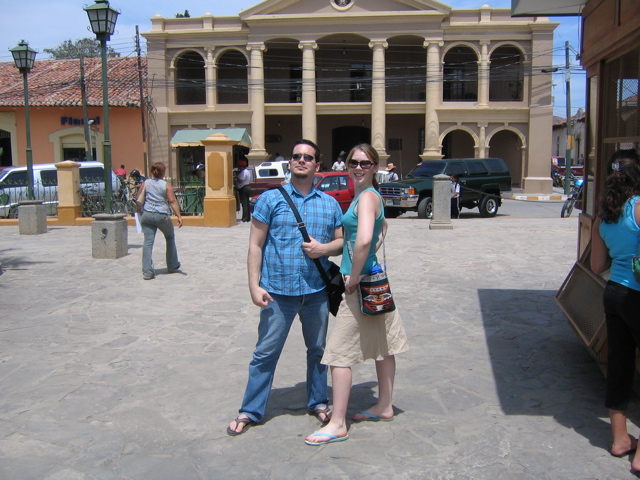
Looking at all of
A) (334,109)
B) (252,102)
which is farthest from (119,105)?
(334,109)

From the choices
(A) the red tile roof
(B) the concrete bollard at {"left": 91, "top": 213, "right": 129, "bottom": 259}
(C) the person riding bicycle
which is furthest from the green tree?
(B) the concrete bollard at {"left": 91, "top": 213, "right": 129, "bottom": 259}

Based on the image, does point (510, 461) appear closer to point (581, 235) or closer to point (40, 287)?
point (581, 235)

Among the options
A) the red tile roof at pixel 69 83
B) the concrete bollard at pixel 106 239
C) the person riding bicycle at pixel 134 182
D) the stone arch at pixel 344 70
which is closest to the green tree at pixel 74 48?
the red tile roof at pixel 69 83

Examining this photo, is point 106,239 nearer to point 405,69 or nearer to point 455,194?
point 455,194

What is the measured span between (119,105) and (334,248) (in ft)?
96.0

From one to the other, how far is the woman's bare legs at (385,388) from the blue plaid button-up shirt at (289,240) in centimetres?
64

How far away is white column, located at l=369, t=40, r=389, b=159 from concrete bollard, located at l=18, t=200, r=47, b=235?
18.3m

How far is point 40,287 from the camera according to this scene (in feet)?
27.7

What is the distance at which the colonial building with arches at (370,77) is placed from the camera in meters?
30.2

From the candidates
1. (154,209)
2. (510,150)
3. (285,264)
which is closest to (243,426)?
(285,264)

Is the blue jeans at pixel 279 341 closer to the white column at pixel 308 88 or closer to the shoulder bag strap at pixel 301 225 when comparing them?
the shoulder bag strap at pixel 301 225

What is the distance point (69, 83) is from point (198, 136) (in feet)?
26.9

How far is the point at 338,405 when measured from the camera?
384 cm

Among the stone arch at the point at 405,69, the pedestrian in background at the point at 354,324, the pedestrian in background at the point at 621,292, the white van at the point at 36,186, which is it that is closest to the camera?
the pedestrian in background at the point at 621,292
